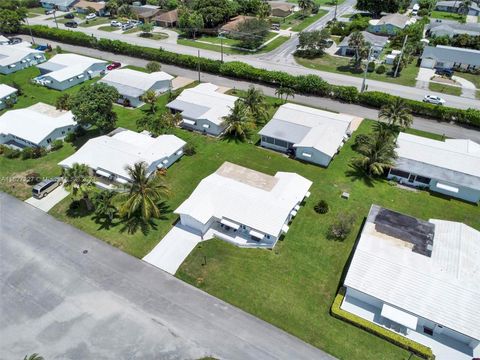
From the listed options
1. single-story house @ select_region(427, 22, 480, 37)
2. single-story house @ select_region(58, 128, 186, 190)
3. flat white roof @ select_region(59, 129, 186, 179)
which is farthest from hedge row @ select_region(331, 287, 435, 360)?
single-story house @ select_region(427, 22, 480, 37)

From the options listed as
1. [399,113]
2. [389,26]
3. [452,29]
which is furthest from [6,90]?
[452,29]

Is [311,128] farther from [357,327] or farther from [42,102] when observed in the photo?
[42,102]

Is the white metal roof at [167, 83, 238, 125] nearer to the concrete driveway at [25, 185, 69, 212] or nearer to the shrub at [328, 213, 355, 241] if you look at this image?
the concrete driveway at [25, 185, 69, 212]

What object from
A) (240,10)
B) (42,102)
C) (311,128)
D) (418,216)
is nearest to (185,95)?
(311,128)

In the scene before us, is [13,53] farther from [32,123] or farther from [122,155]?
[122,155]

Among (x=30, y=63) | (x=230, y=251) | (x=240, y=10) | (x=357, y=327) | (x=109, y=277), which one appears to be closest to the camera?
(x=357, y=327)

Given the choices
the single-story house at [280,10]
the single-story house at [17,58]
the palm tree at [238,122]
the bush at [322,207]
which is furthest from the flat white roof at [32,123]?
the single-story house at [280,10]

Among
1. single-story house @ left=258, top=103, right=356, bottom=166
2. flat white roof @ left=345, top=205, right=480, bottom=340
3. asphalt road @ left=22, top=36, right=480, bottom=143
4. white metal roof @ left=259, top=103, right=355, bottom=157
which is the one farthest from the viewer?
asphalt road @ left=22, top=36, right=480, bottom=143
